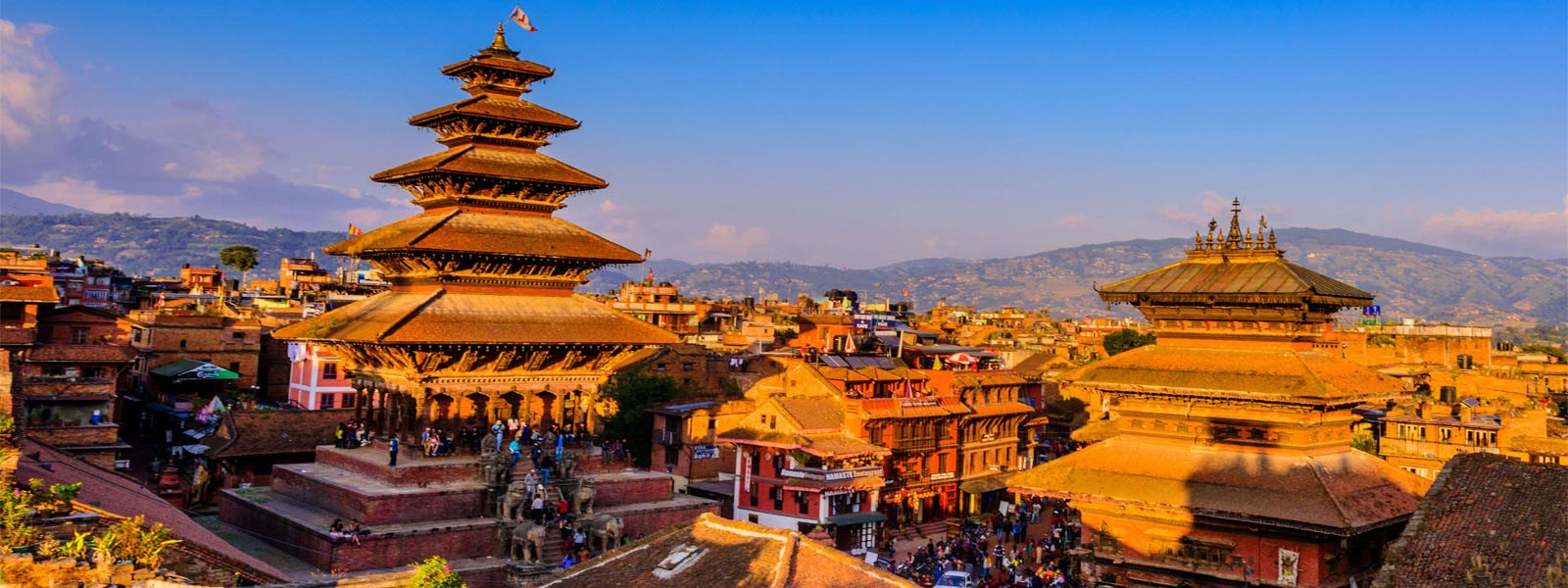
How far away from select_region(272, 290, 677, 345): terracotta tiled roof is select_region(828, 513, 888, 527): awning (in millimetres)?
13527

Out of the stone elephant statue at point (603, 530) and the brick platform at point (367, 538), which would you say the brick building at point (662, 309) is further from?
the stone elephant statue at point (603, 530)

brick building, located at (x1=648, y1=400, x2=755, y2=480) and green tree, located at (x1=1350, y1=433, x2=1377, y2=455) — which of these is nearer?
green tree, located at (x1=1350, y1=433, x2=1377, y2=455)

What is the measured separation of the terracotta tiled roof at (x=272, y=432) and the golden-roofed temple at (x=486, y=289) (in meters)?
6.74

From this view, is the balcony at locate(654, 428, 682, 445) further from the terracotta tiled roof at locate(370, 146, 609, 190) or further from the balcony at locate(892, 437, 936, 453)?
the terracotta tiled roof at locate(370, 146, 609, 190)

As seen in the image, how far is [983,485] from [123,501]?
39071 millimetres

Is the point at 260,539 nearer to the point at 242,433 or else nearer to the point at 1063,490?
the point at 242,433

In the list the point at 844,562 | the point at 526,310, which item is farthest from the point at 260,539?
the point at 844,562

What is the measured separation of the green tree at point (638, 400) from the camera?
5791 cm

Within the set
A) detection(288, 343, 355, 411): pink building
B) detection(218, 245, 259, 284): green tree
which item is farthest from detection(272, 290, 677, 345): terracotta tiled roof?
detection(218, 245, 259, 284): green tree

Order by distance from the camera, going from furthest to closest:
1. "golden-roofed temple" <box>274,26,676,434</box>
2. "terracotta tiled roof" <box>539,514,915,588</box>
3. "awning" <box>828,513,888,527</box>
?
"awning" <box>828,513,888,527</box>
"golden-roofed temple" <box>274,26,676,434</box>
"terracotta tiled roof" <box>539,514,915,588</box>

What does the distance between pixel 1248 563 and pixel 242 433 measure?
114 ft

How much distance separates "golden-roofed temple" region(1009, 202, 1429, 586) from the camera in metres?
16.9

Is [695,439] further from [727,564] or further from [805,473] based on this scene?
[727,564]

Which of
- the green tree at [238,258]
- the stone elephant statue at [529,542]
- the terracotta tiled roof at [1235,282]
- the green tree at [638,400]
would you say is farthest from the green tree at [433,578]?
the green tree at [238,258]
